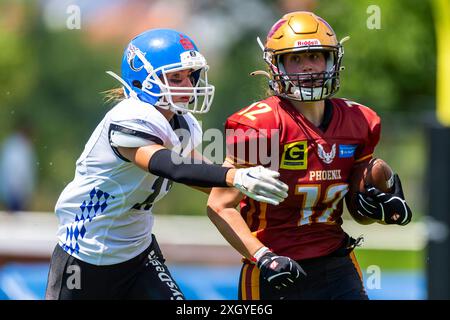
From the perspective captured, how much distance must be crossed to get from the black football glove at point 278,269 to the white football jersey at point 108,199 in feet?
2.03

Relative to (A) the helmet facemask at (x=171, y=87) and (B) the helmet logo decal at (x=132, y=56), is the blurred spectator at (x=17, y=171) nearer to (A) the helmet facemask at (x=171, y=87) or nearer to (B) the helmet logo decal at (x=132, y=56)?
(B) the helmet logo decal at (x=132, y=56)

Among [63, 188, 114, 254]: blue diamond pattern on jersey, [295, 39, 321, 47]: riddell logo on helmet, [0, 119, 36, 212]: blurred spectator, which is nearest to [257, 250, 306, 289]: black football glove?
[63, 188, 114, 254]: blue diamond pattern on jersey

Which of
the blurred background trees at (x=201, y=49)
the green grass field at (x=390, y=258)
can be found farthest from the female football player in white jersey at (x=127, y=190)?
the blurred background trees at (x=201, y=49)

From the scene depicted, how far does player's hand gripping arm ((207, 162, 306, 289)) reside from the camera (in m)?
3.91

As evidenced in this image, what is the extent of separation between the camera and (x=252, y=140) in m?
4.00

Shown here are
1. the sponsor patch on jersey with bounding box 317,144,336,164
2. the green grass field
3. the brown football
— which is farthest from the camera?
the green grass field

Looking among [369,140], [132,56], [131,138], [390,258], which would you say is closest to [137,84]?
[132,56]

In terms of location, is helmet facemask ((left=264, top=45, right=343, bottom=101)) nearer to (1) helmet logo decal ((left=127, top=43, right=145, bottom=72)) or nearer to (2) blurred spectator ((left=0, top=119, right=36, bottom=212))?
(1) helmet logo decal ((left=127, top=43, right=145, bottom=72))

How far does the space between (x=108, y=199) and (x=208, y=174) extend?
617 millimetres

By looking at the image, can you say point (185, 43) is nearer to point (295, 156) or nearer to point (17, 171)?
point (295, 156)

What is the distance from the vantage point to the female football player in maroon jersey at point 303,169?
4062mm

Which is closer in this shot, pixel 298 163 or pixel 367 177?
pixel 298 163

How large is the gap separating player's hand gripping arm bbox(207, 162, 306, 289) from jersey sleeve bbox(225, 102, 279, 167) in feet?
0.27

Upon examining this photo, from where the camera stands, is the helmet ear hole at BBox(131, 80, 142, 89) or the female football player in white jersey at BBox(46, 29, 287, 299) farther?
the helmet ear hole at BBox(131, 80, 142, 89)
